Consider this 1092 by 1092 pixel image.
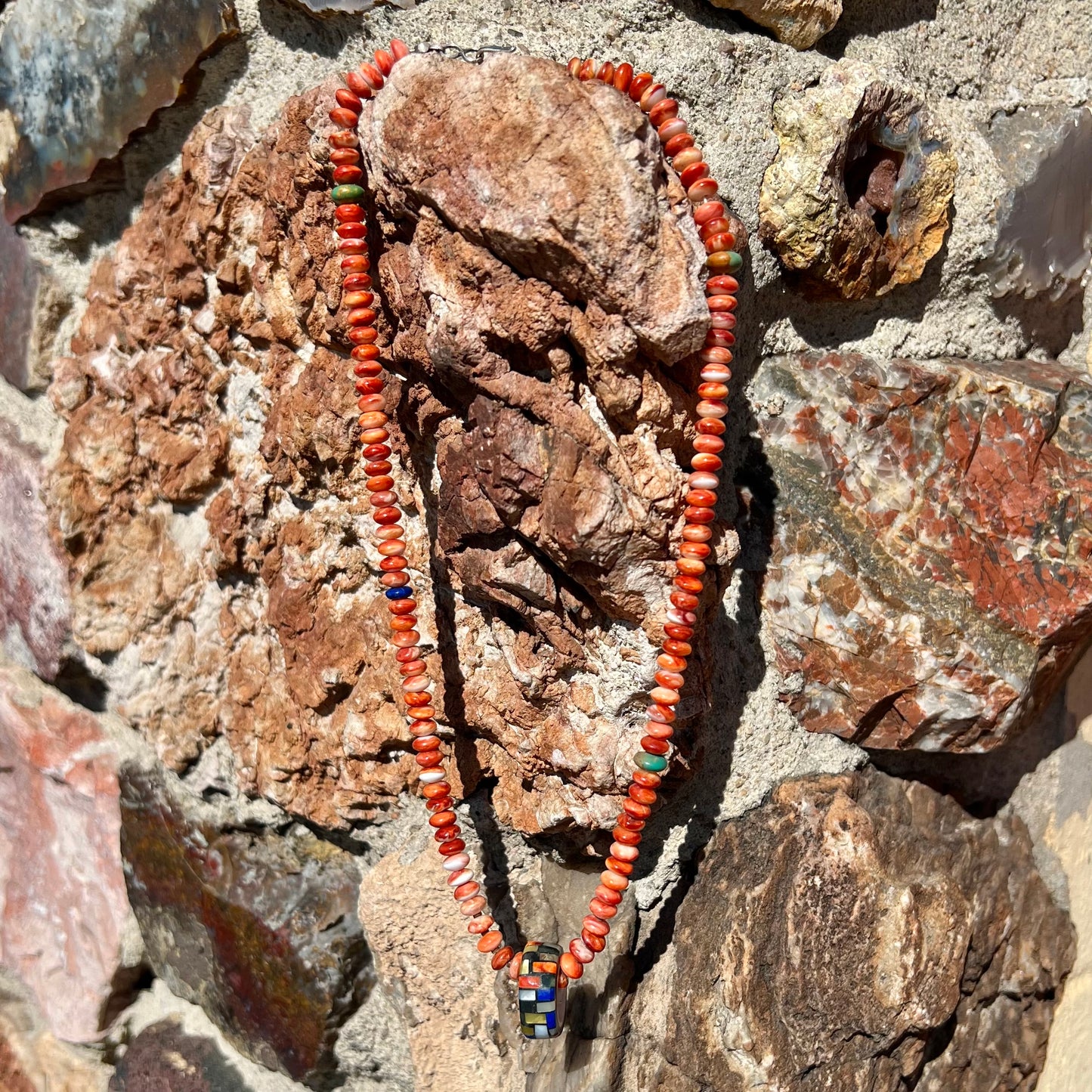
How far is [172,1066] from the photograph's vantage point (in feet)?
3.30

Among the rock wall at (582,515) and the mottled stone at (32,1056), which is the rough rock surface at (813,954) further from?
the mottled stone at (32,1056)

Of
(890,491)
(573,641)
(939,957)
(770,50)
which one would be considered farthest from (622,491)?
(939,957)

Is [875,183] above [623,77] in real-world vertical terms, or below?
above

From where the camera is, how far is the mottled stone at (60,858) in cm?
102

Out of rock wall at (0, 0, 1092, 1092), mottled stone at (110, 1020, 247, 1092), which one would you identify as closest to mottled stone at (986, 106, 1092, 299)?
rock wall at (0, 0, 1092, 1092)

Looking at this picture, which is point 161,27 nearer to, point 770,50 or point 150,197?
point 150,197

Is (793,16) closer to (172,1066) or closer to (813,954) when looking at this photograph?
(813,954)

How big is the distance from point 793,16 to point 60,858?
1090 mm

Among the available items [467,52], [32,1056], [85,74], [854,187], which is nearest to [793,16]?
[854,187]

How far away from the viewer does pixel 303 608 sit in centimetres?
82

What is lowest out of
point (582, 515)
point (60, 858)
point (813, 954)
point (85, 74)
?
point (60, 858)

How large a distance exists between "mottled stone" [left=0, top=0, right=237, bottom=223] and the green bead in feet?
0.78

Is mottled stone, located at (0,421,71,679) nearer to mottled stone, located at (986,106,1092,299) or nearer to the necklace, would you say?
the necklace

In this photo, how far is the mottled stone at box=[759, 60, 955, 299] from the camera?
67cm
